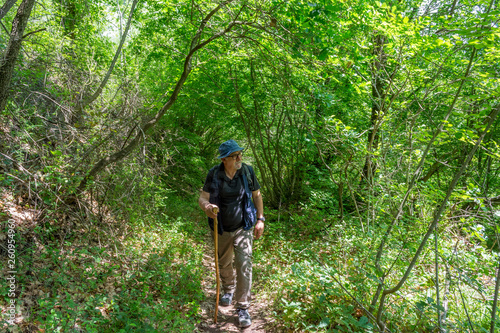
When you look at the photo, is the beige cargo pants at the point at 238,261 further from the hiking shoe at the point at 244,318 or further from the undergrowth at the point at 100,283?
the undergrowth at the point at 100,283

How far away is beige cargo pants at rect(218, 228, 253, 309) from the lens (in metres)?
3.94

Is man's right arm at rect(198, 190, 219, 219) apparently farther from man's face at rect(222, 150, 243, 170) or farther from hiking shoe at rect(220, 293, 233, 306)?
hiking shoe at rect(220, 293, 233, 306)

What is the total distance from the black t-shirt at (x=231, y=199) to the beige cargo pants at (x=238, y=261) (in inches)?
5.2

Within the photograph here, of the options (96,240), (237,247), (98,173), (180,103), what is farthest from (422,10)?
(96,240)

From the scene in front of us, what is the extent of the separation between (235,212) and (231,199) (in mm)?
189

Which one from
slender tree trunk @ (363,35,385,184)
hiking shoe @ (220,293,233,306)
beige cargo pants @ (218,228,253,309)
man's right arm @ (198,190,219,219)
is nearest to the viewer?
man's right arm @ (198,190,219,219)

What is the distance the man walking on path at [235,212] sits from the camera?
3.96m

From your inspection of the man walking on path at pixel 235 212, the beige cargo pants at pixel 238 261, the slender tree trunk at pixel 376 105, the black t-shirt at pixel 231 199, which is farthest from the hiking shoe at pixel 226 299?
the slender tree trunk at pixel 376 105

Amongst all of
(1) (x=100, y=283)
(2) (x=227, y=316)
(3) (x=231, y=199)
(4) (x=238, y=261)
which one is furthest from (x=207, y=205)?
(1) (x=100, y=283)

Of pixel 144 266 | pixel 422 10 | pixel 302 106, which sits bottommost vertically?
pixel 144 266

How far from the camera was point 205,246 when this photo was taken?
7.26 meters

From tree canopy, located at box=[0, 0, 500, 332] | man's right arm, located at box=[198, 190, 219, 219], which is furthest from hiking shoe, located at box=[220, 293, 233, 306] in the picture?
man's right arm, located at box=[198, 190, 219, 219]

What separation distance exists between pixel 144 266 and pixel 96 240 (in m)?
0.89

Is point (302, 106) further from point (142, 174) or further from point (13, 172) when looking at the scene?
point (13, 172)
